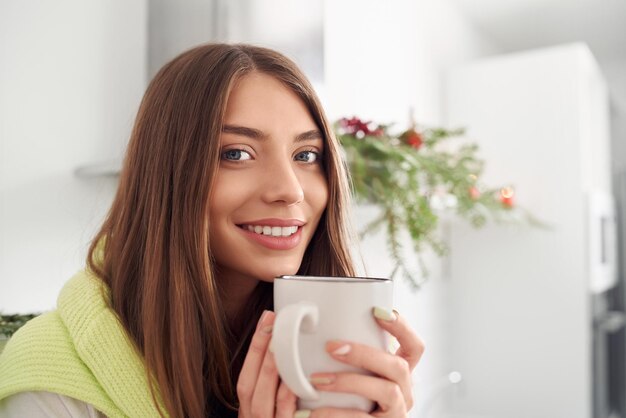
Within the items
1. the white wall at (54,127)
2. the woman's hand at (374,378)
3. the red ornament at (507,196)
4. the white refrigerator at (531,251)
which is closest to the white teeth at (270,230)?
the woman's hand at (374,378)

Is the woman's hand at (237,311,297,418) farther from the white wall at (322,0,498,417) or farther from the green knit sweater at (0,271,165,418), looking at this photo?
the white wall at (322,0,498,417)

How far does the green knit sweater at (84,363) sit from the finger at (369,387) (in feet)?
0.79

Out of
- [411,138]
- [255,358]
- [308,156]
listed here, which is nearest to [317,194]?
[308,156]

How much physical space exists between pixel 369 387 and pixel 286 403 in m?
0.08

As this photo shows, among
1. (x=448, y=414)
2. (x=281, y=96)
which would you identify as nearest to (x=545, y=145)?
(x=448, y=414)

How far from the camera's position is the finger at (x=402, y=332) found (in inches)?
20.8

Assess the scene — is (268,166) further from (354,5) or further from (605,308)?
(605,308)

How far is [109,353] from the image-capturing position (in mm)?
646

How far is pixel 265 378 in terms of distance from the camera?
1.80ft

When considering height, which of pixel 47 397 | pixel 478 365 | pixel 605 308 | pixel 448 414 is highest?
pixel 47 397

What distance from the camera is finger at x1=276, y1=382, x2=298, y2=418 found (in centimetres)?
53

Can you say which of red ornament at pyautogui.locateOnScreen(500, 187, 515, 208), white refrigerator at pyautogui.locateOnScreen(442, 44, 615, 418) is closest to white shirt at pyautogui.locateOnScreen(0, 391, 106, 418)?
red ornament at pyautogui.locateOnScreen(500, 187, 515, 208)

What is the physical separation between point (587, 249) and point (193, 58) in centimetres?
227

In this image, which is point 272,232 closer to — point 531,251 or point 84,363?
point 84,363
